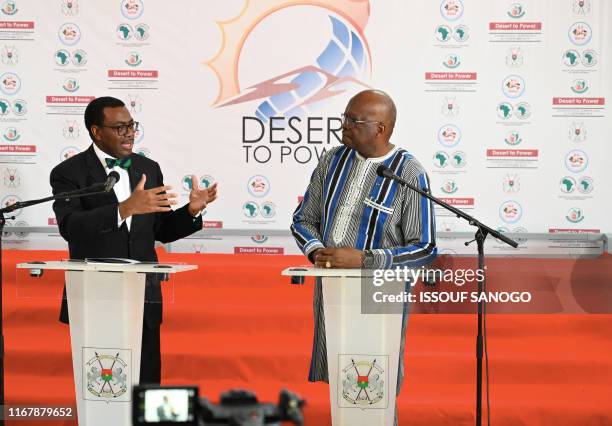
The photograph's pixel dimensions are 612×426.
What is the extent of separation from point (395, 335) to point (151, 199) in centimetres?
111

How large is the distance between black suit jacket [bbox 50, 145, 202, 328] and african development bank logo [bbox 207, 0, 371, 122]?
2.82 m

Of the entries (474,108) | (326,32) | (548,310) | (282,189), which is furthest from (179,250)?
(548,310)

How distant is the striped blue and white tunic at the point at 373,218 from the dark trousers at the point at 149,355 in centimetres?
70

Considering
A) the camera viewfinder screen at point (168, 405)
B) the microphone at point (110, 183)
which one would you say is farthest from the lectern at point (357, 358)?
the camera viewfinder screen at point (168, 405)

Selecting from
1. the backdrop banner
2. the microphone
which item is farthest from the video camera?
the backdrop banner

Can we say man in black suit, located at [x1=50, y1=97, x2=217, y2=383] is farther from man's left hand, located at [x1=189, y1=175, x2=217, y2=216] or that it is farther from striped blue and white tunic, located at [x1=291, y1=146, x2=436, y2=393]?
striped blue and white tunic, located at [x1=291, y1=146, x2=436, y2=393]

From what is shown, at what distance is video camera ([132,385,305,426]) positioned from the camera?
4.49 ft

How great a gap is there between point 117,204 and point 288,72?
3.35 metres

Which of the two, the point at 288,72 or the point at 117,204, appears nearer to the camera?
the point at 117,204

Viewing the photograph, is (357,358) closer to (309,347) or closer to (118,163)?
(118,163)

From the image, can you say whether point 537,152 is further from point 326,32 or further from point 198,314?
point 198,314

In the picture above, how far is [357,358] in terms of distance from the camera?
134 inches

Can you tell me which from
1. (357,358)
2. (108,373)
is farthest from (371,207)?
(108,373)

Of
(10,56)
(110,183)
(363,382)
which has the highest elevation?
(10,56)
